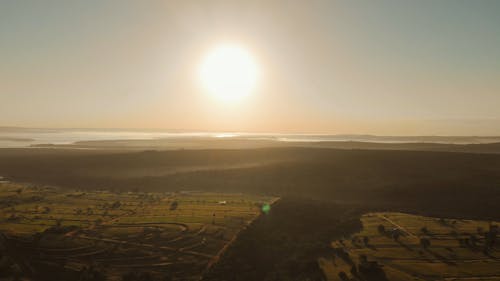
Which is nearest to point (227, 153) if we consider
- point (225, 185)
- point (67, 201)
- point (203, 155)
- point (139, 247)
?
point (203, 155)

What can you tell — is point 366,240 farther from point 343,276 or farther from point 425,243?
point 343,276

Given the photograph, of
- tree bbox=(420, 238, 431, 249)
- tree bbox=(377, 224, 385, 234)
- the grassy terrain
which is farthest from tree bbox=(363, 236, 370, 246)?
the grassy terrain

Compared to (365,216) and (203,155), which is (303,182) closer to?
(365,216)

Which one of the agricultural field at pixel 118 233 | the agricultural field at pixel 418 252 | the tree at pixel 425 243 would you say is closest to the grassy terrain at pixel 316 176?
the agricultural field at pixel 418 252

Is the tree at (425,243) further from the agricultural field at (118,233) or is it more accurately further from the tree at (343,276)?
the agricultural field at (118,233)

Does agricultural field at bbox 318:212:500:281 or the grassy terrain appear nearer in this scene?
agricultural field at bbox 318:212:500:281

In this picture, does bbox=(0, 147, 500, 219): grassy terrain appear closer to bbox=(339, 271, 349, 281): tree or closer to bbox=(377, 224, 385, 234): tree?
bbox=(377, 224, 385, 234): tree
